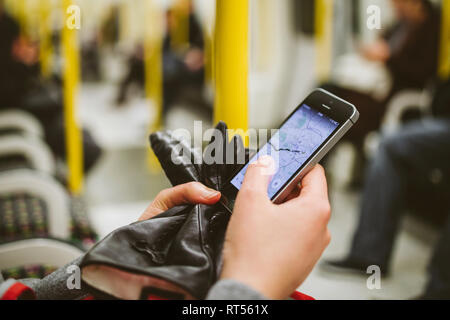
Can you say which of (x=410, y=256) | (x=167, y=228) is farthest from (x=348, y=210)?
(x=167, y=228)

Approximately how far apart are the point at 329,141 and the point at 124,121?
16.7ft

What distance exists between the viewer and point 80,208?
1951 millimetres

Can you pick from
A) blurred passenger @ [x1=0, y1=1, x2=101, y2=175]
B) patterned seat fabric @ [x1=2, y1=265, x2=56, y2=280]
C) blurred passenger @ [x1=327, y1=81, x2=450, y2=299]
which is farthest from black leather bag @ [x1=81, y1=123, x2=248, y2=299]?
blurred passenger @ [x1=0, y1=1, x2=101, y2=175]

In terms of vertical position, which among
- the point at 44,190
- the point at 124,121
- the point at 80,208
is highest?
the point at 44,190

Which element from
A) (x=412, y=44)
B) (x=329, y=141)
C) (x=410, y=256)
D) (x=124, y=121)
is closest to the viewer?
(x=329, y=141)

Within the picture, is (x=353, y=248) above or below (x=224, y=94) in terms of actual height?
below

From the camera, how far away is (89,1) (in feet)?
33.6

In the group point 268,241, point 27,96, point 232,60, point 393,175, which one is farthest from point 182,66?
point 268,241

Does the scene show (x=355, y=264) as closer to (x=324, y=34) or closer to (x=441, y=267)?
(x=441, y=267)

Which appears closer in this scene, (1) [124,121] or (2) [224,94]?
(2) [224,94]

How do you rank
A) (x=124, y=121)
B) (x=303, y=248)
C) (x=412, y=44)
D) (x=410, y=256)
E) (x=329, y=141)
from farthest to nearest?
(x=124, y=121), (x=412, y=44), (x=410, y=256), (x=329, y=141), (x=303, y=248)

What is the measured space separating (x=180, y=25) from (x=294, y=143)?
16.5 feet

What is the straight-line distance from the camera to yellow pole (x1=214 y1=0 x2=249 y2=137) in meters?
0.67
